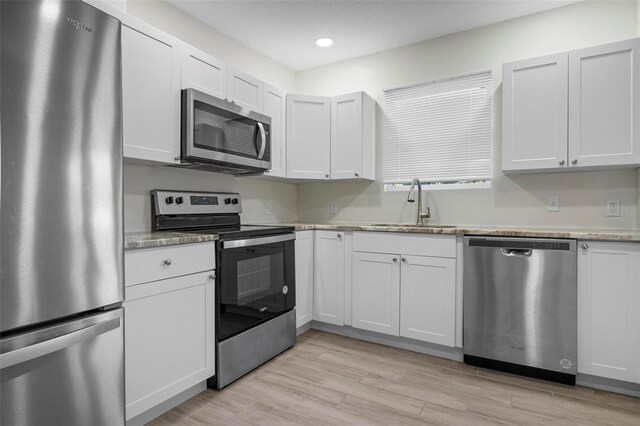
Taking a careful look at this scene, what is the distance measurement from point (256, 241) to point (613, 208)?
2.52 metres

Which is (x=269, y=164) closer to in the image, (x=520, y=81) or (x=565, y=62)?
(x=520, y=81)

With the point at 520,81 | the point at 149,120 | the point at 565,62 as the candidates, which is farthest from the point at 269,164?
the point at 565,62

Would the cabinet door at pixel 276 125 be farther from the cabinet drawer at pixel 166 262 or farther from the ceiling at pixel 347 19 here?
the cabinet drawer at pixel 166 262

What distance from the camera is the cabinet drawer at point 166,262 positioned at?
5.59 feet

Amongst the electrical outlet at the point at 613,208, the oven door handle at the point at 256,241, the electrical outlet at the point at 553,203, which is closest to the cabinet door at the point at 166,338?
the oven door handle at the point at 256,241

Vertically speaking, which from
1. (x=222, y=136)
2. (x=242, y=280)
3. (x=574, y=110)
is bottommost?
(x=242, y=280)

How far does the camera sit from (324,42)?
3289mm

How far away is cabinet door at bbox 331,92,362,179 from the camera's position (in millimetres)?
3295

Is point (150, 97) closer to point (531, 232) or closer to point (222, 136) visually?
point (222, 136)

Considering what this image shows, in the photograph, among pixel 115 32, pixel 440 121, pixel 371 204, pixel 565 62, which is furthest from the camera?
pixel 371 204

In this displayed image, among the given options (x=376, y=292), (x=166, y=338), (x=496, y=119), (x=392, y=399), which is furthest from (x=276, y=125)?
(x=392, y=399)

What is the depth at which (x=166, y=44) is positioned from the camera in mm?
2244

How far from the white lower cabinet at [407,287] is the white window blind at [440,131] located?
0.82m

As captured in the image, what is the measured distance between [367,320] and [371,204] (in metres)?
1.15
